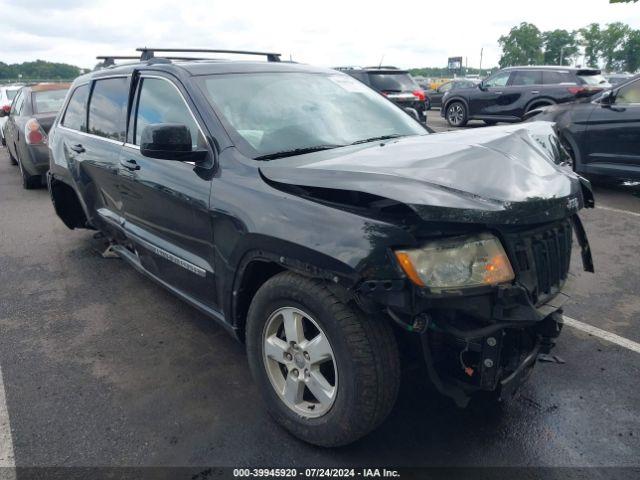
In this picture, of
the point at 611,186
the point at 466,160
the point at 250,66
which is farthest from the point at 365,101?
the point at 611,186

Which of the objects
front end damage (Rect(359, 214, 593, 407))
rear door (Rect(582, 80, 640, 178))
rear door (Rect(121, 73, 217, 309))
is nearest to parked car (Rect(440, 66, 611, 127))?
rear door (Rect(582, 80, 640, 178))

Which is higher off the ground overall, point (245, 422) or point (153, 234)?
point (153, 234)

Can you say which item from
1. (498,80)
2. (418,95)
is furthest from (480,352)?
(498,80)

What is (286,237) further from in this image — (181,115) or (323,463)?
(181,115)

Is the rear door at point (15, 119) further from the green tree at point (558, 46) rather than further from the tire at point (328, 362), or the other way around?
the green tree at point (558, 46)

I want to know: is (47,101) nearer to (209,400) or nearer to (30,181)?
(30,181)

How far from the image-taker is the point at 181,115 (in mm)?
3295

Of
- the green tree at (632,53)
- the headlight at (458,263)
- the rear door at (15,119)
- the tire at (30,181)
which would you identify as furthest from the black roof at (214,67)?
the green tree at (632,53)

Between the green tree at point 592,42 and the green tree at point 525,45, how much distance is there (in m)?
9.34

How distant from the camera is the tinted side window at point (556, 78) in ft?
43.6

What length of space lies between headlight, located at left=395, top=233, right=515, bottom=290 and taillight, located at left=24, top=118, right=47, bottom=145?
797 centimetres

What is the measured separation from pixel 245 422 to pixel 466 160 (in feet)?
5.65

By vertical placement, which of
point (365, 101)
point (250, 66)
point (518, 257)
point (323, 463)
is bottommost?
point (323, 463)

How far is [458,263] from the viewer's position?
2145mm
